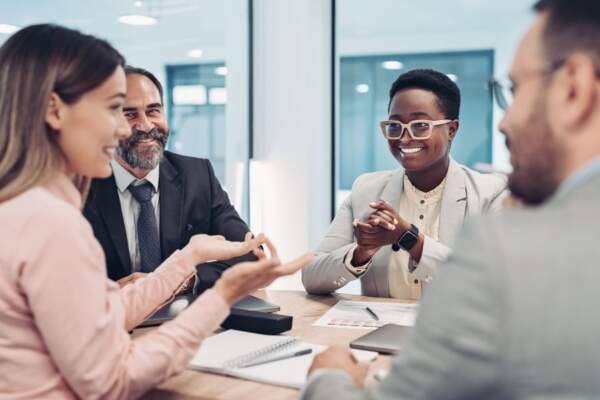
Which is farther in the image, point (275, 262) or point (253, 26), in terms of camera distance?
point (253, 26)

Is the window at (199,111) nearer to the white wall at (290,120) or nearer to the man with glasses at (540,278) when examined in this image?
the white wall at (290,120)

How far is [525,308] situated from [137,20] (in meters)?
3.92

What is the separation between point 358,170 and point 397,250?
8.07ft

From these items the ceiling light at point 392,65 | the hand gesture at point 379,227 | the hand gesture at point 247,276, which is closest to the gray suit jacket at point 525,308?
the hand gesture at point 247,276

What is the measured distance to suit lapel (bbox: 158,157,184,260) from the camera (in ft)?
8.59

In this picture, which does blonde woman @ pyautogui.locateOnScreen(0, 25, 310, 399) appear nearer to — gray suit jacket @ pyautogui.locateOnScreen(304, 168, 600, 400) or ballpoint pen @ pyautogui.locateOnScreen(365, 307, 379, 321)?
gray suit jacket @ pyautogui.locateOnScreen(304, 168, 600, 400)

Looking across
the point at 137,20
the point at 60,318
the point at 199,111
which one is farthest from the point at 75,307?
the point at 199,111

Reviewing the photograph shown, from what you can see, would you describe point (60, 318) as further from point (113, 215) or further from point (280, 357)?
point (113, 215)

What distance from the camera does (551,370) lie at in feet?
2.56

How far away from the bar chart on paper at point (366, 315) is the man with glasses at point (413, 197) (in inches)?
8.2

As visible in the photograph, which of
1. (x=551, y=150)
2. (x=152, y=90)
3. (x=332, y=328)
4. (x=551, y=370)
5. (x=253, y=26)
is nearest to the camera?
(x=551, y=370)

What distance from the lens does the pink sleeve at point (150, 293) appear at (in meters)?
1.70

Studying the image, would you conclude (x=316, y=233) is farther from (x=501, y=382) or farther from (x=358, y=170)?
(x=501, y=382)

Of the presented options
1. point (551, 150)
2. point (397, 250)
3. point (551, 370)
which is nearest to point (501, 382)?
point (551, 370)
